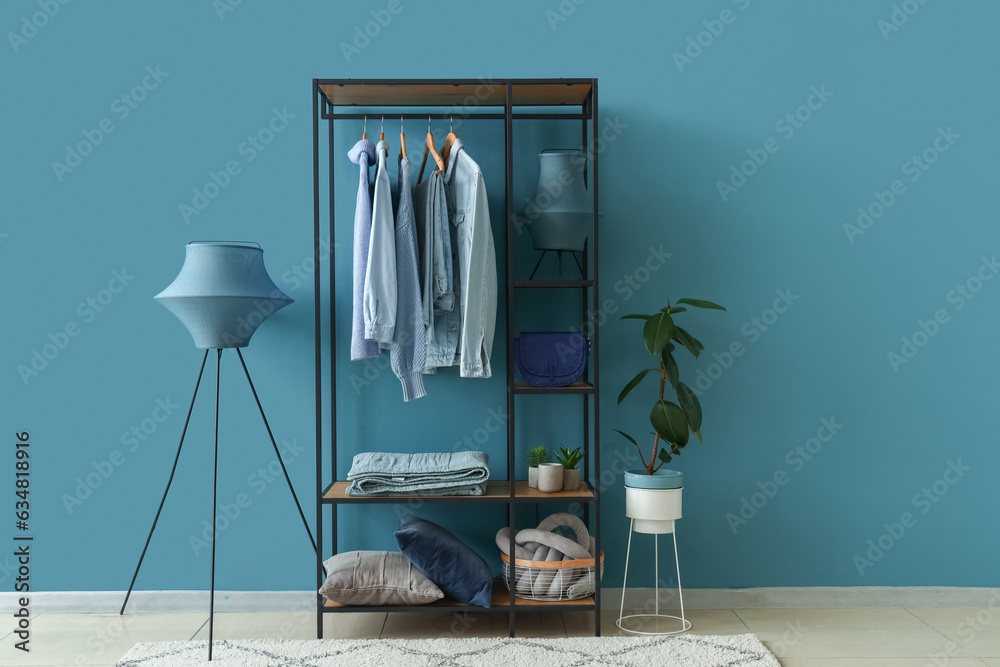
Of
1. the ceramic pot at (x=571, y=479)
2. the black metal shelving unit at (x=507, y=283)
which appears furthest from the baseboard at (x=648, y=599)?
the ceramic pot at (x=571, y=479)

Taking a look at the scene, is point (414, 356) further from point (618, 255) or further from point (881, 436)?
point (881, 436)

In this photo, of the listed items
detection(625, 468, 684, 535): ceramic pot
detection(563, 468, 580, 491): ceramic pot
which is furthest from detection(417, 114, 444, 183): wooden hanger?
detection(625, 468, 684, 535): ceramic pot

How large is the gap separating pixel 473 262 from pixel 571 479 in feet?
2.73

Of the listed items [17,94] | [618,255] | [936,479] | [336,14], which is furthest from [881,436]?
[17,94]

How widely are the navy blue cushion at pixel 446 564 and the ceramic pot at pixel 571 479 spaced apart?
1.35ft

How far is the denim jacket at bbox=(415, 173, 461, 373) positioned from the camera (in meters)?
2.77

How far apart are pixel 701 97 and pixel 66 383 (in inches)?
103

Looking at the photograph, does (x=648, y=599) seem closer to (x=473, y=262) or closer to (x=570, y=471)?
(x=570, y=471)

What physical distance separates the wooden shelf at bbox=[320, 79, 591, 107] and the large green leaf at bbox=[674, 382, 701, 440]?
3.57ft

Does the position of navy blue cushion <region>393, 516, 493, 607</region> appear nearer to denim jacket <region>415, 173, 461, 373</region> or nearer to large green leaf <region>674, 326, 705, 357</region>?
denim jacket <region>415, 173, 461, 373</region>

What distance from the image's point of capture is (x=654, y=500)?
2.81 metres

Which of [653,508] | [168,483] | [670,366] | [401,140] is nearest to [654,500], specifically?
[653,508]

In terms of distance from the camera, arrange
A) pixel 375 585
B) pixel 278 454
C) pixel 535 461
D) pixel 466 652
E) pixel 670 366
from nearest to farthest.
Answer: pixel 466 652, pixel 375 585, pixel 670 366, pixel 535 461, pixel 278 454

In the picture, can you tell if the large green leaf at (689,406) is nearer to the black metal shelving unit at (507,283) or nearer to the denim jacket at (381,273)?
the black metal shelving unit at (507,283)
